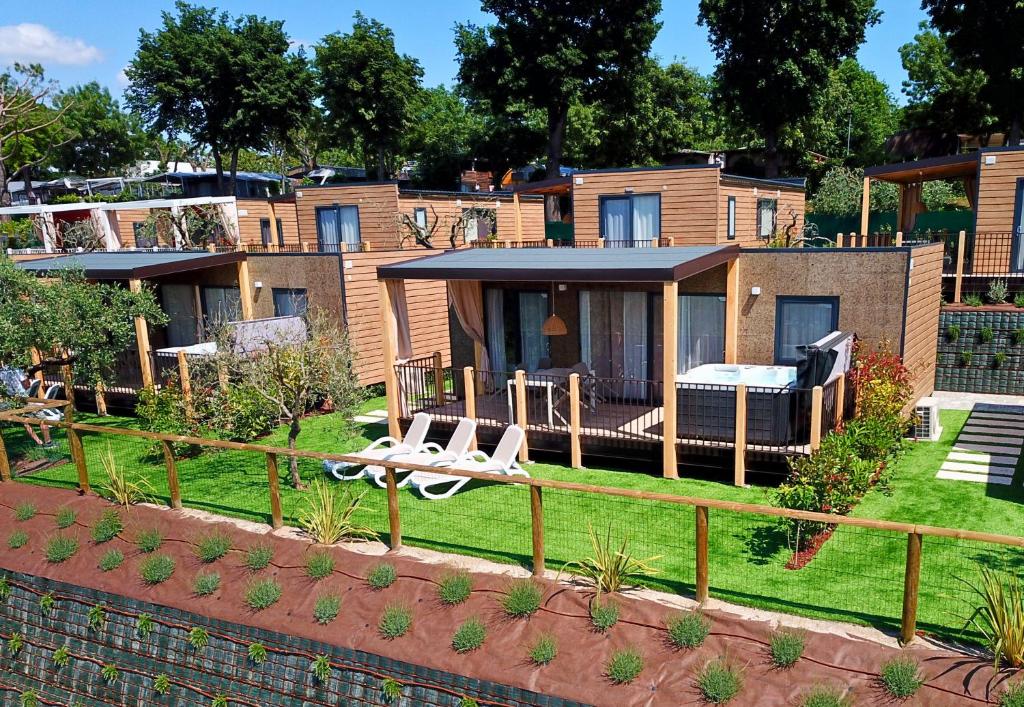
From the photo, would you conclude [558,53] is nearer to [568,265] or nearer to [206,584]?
[568,265]

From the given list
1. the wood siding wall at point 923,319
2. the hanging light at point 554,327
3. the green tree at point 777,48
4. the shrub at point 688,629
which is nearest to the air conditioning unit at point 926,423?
the wood siding wall at point 923,319

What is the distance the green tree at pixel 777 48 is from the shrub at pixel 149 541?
113 ft

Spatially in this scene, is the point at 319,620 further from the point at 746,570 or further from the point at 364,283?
the point at 364,283

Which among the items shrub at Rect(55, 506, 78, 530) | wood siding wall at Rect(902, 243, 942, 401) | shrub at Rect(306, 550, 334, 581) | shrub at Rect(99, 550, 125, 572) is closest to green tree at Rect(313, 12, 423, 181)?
wood siding wall at Rect(902, 243, 942, 401)

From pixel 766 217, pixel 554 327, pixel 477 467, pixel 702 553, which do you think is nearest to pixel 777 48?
pixel 766 217

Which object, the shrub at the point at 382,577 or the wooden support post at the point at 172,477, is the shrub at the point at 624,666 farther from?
the wooden support post at the point at 172,477

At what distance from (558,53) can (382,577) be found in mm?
38034

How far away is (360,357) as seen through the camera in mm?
17266

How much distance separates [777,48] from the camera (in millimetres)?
35719

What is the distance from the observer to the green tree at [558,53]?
4112 centimetres

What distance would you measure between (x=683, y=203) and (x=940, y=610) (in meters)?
13.0

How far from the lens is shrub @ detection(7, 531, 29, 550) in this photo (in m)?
9.70

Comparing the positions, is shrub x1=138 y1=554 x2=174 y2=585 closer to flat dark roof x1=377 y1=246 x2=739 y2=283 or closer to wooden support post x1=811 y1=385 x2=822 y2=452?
flat dark roof x1=377 y1=246 x2=739 y2=283

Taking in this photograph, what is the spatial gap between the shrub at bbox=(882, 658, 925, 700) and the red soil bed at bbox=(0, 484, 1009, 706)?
0.07 metres
